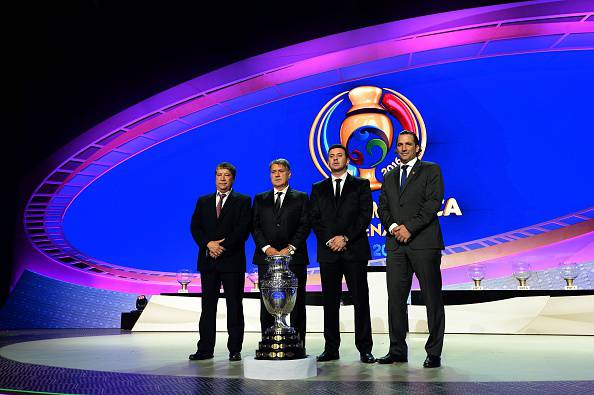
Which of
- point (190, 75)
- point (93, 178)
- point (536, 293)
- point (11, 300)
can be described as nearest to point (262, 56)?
point (190, 75)

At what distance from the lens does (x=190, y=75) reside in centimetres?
665

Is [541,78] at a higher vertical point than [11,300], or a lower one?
higher

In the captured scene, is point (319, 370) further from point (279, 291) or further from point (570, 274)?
point (570, 274)

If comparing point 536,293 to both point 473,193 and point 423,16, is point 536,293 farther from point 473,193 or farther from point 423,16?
point 423,16

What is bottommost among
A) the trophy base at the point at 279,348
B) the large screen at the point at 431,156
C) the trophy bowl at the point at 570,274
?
the trophy base at the point at 279,348

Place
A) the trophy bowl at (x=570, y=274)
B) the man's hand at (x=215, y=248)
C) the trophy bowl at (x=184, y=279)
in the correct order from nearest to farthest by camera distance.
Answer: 1. the man's hand at (x=215, y=248)
2. the trophy bowl at (x=570, y=274)
3. the trophy bowl at (x=184, y=279)

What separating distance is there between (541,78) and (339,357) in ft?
13.8

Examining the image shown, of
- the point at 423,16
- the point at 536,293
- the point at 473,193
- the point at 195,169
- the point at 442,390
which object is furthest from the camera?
the point at 195,169

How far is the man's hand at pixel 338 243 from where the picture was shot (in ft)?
11.7

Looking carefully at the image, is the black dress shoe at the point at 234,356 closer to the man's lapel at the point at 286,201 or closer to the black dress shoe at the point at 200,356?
the black dress shoe at the point at 200,356

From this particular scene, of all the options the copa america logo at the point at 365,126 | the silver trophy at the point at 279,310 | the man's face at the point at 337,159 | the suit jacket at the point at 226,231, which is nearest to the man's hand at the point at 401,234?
the man's face at the point at 337,159

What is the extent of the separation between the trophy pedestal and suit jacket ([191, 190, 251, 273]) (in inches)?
40.4

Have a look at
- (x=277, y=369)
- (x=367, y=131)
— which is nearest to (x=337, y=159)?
(x=277, y=369)

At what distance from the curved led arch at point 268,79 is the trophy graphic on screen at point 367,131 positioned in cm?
27
